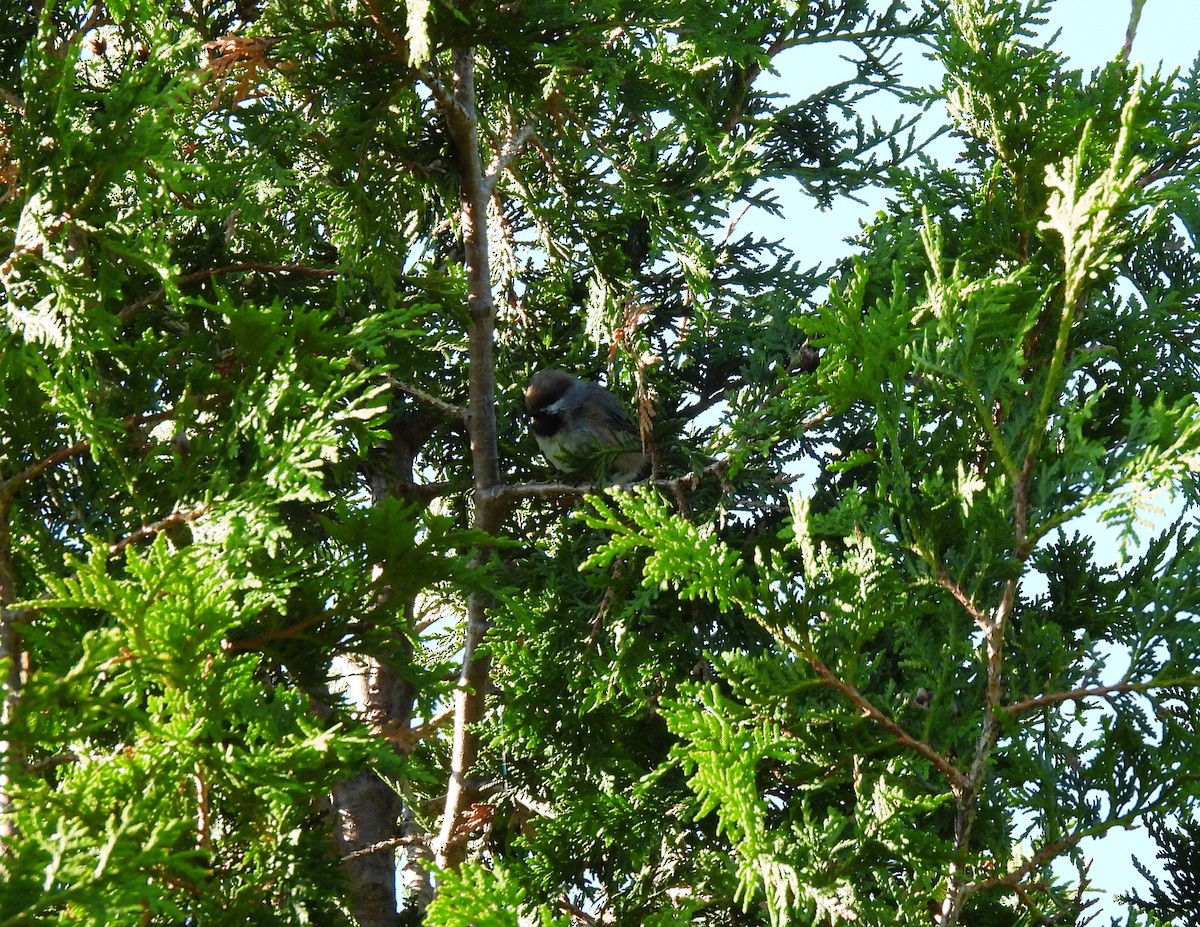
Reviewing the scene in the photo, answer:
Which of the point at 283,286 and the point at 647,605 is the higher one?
the point at 283,286

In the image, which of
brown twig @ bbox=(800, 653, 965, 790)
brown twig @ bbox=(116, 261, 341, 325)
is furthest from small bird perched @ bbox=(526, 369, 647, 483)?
brown twig @ bbox=(800, 653, 965, 790)

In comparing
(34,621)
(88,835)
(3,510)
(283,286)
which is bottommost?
(88,835)

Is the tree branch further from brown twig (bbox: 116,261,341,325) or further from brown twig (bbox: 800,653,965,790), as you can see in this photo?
brown twig (bbox: 800,653,965,790)

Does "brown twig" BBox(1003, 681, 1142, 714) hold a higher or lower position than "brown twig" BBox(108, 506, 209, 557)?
lower

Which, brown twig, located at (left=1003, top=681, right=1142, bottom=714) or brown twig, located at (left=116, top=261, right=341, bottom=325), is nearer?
brown twig, located at (left=1003, top=681, right=1142, bottom=714)

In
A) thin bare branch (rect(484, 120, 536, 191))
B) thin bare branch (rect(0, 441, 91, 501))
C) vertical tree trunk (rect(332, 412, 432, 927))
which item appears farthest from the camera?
vertical tree trunk (rect(332, 412, 432, 927))

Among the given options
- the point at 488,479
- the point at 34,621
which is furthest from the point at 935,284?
the point at 34,621

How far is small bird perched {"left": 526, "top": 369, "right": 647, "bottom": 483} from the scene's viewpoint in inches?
193

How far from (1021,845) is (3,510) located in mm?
3300

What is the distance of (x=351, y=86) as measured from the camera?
15.5 ft

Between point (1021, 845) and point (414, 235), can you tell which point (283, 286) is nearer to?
point (414, 235)

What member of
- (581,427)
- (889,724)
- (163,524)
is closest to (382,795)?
(581,427)

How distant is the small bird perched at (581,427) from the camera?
16.1ft

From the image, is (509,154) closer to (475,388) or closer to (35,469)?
(475,388)
